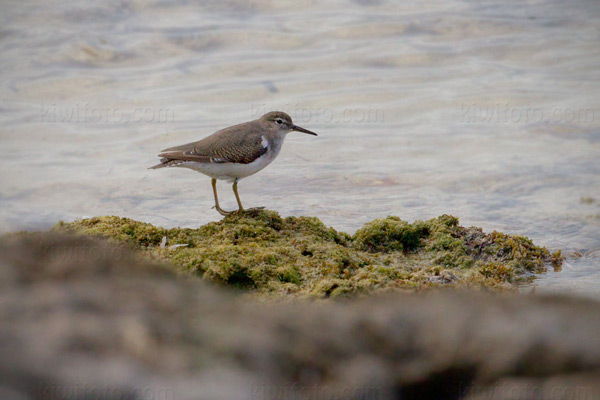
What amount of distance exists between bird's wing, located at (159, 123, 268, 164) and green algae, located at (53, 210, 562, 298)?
0.79m

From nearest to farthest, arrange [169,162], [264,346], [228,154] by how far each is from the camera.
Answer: [264,346] → [228,154] → [169,162]

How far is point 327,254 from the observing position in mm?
5957

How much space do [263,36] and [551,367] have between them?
45.1 feet

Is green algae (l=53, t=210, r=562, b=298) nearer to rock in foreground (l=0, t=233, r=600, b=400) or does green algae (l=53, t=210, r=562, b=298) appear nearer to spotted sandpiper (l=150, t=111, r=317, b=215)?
spotted sandpiper (l=150, t=111, r=317, b=215)

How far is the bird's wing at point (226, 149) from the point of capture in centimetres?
727

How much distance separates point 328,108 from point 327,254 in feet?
23.0

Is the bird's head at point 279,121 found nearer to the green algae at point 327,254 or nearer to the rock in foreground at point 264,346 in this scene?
the green algae at point 327,254

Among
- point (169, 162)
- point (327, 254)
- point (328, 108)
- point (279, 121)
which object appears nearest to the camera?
point (327, 254)

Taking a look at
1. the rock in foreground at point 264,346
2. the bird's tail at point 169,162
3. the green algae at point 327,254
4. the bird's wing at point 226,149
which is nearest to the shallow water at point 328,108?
the green algae at point 327,254

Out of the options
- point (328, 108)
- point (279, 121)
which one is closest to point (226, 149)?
point (279, 121)

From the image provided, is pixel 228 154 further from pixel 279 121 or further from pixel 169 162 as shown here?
pixel 279 121

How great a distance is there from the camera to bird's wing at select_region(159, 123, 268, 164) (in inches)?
286

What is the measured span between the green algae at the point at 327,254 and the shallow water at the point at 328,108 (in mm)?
682

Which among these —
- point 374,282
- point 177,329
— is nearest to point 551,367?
point 177,329
